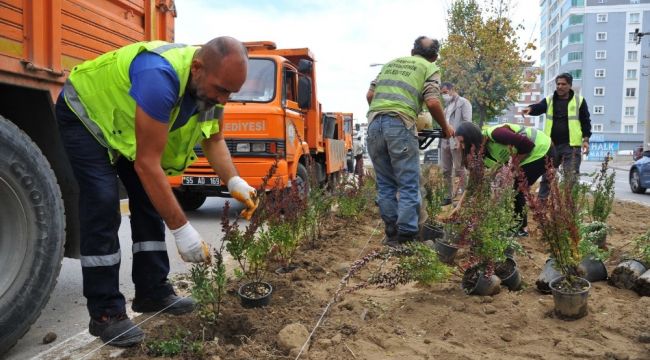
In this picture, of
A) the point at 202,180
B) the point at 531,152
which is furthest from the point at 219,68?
the point at 202,180

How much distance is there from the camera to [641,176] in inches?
547

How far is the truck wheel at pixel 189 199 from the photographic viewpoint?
8462mm

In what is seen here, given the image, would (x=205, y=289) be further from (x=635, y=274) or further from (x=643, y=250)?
(x=643, y=250)

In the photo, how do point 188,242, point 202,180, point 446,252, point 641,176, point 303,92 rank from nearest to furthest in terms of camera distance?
point 188,242
point 446,252
point 202,180
point 303,92
point 641,176

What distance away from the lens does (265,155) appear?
7.37 metres

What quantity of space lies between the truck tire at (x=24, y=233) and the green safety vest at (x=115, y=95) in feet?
1.10

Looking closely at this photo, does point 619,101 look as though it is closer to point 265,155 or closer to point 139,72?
point 265,155

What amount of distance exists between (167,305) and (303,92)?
17.2 feet

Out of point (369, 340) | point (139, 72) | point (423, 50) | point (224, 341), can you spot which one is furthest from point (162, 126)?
point (423, 50)

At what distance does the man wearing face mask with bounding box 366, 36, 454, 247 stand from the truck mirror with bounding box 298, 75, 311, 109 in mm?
3069

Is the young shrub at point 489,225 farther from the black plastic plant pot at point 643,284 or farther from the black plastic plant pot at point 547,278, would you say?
the black plastic plant pot at point 643,284

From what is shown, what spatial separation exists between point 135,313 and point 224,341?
0.92 m

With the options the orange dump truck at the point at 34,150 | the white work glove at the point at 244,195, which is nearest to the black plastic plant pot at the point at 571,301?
the white work glove at the point at 244,195

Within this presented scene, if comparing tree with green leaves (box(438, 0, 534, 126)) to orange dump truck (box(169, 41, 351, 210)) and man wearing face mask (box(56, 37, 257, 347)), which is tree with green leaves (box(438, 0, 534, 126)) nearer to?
orange dump truck (box(169, 41, 351, 210))
